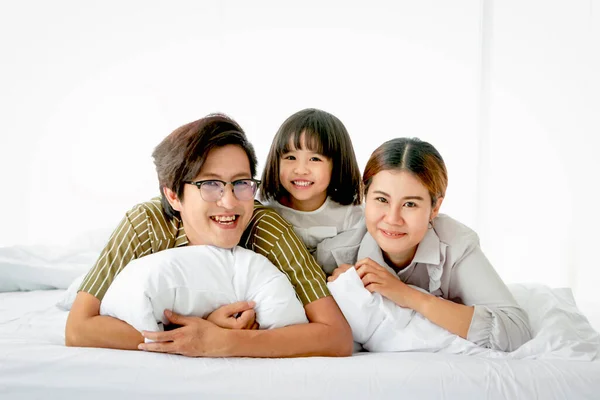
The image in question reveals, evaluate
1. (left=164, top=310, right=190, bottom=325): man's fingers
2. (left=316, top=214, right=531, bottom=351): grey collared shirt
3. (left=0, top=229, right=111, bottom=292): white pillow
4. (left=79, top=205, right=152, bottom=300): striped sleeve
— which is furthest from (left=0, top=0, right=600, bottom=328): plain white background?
(left=164, top=310, right=190, bottom=325): man's fingers

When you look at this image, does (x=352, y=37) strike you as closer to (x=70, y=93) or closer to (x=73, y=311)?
(x=70, y=93)

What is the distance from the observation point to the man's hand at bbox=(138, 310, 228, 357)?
142 centimetres

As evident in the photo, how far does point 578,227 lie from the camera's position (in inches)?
173

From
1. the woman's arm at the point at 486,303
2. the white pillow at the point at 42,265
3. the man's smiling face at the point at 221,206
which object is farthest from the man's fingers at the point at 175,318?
the white pillow at the point at 42,265

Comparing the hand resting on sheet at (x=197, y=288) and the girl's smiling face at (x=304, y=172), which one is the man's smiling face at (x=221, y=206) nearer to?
the hand resting on sheet at (x=197, y=288)

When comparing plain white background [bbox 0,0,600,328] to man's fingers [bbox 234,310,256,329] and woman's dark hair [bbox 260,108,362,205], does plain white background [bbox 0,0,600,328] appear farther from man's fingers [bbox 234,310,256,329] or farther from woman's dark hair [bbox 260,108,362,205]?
man's fingers [bbox 234,310,256,329]

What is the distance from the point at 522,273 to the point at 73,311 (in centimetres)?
390

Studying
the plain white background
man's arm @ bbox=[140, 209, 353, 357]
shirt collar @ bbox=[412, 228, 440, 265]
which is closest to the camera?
man's arm @ bbox=[140, 209, 353, 357]

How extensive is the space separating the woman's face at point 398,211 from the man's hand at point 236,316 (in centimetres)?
47

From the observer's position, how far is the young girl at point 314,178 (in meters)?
2.10

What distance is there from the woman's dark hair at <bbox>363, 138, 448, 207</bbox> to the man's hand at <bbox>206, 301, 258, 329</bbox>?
0.58 meters

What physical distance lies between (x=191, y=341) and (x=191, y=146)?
516 millimetres

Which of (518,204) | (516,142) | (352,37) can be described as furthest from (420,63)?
(518,204)

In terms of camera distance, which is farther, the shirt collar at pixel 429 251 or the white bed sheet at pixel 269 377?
the shirt collar at pixel 429 251
